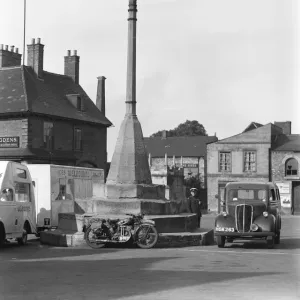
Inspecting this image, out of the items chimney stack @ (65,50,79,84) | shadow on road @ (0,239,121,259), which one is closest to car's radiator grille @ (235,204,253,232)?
shadow on road @ (0,239,121,259)

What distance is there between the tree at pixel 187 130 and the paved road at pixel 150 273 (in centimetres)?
9007

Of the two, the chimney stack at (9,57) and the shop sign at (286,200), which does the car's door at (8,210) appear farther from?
the shop sign at (286,200)

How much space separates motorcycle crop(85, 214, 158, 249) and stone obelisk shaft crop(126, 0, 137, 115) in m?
4.22

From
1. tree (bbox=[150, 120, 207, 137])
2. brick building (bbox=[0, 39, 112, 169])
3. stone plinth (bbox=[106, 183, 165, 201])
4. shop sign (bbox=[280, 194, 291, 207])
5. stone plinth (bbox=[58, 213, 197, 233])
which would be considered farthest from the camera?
tree (bbox=[150, 120, 207, 137])

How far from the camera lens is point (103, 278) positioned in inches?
497

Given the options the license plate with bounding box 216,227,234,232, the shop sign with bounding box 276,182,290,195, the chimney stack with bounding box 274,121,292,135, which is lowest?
the license plate with bounding box 216,227,234,232

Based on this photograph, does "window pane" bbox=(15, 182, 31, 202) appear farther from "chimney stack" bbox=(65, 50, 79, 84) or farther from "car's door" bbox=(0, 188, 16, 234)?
"chimney stack" bbox=(65, 50, 79, 84)

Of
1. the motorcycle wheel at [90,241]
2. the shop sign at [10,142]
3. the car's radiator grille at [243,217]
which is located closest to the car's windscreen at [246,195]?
the car's radiator grille at [243,217]

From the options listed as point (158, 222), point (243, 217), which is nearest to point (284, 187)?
point (243, 217)

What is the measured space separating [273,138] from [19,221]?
48495 mm

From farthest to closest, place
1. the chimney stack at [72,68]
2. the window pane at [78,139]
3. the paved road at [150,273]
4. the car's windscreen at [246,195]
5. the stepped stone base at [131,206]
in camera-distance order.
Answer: the chimney stack at [72,68], the window pane at [78,139], the car's windscreen at [246,195], the stepped stone base at [131,206], the paved road at [150,273]

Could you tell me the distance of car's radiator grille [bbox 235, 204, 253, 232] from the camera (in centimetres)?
2052

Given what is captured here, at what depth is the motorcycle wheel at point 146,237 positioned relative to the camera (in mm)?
19219

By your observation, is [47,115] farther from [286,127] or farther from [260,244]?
[260,244]
